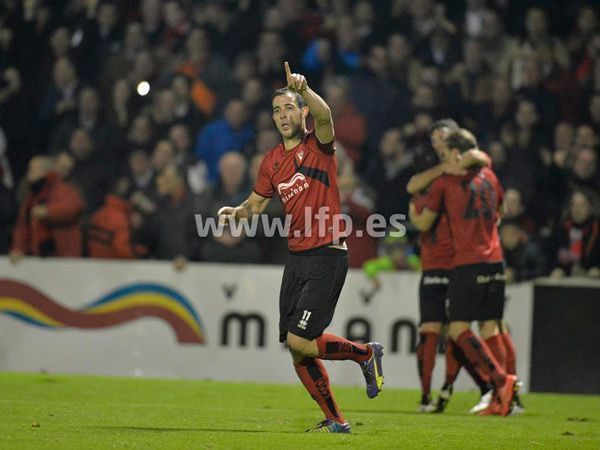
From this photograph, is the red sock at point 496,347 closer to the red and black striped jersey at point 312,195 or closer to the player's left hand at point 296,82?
the red and black striped jersey at point 312,195

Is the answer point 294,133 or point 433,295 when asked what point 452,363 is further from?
point 294,133

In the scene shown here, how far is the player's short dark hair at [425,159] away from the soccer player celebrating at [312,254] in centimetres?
339

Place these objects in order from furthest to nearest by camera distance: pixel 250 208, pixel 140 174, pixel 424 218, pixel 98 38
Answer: pixel 98 38 → pixel 140 174 → pixel 424 218 → pixel 250 208

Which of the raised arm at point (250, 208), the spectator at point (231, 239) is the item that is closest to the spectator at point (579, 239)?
the spectator at point (231, 239)

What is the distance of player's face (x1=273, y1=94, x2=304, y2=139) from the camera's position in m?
8.05

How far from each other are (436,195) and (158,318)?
4232 mm

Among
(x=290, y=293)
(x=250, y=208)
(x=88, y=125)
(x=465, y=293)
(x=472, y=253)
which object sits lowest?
(x=290, y=293)

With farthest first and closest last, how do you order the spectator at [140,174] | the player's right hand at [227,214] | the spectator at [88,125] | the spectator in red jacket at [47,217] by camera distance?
the spectator at [88,125]
the spectator at [140,174]
the spectator in red jacket at [47,217]
the player's right hand at [227,214]

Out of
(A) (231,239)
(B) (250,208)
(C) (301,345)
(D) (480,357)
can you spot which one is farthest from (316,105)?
(A) (231,239)

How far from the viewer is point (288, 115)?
8094 mm

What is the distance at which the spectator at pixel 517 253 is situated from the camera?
1340 centimetres

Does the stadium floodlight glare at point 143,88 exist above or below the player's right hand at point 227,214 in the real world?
above

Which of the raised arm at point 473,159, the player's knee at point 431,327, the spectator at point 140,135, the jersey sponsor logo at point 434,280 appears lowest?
the player's knee at point 431,327

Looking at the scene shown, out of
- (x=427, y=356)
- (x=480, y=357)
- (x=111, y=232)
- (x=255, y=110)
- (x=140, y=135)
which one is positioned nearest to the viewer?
(x=480, y=357)
